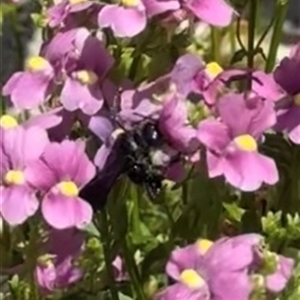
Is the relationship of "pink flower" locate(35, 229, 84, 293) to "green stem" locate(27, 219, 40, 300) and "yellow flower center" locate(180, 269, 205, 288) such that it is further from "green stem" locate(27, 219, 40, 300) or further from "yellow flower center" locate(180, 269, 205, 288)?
"yellow flower center" locate(180, 269, 205, 288)

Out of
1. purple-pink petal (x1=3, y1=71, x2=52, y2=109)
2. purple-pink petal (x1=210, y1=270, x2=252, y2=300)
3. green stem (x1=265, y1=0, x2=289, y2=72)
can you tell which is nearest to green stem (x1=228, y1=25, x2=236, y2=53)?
green stem (x1=265, y1=0, x2=289, y2=72)

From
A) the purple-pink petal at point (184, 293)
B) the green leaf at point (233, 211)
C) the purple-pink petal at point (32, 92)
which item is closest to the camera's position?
the purple-pink petal at point (184, 293)

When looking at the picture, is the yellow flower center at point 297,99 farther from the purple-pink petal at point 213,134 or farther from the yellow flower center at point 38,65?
the yellow flower center at point 38,65

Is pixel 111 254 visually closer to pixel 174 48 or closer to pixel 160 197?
pixel 160 197

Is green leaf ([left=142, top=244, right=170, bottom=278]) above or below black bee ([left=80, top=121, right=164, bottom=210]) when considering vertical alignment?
below

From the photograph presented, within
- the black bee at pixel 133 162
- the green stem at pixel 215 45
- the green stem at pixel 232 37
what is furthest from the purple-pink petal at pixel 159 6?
the green stem at pixel 232 37

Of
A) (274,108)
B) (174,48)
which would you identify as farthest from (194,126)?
(174,48)

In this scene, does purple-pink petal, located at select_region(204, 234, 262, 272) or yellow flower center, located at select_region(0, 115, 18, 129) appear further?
yellow flower center, located at select_region(0, 115, 18, 129)
